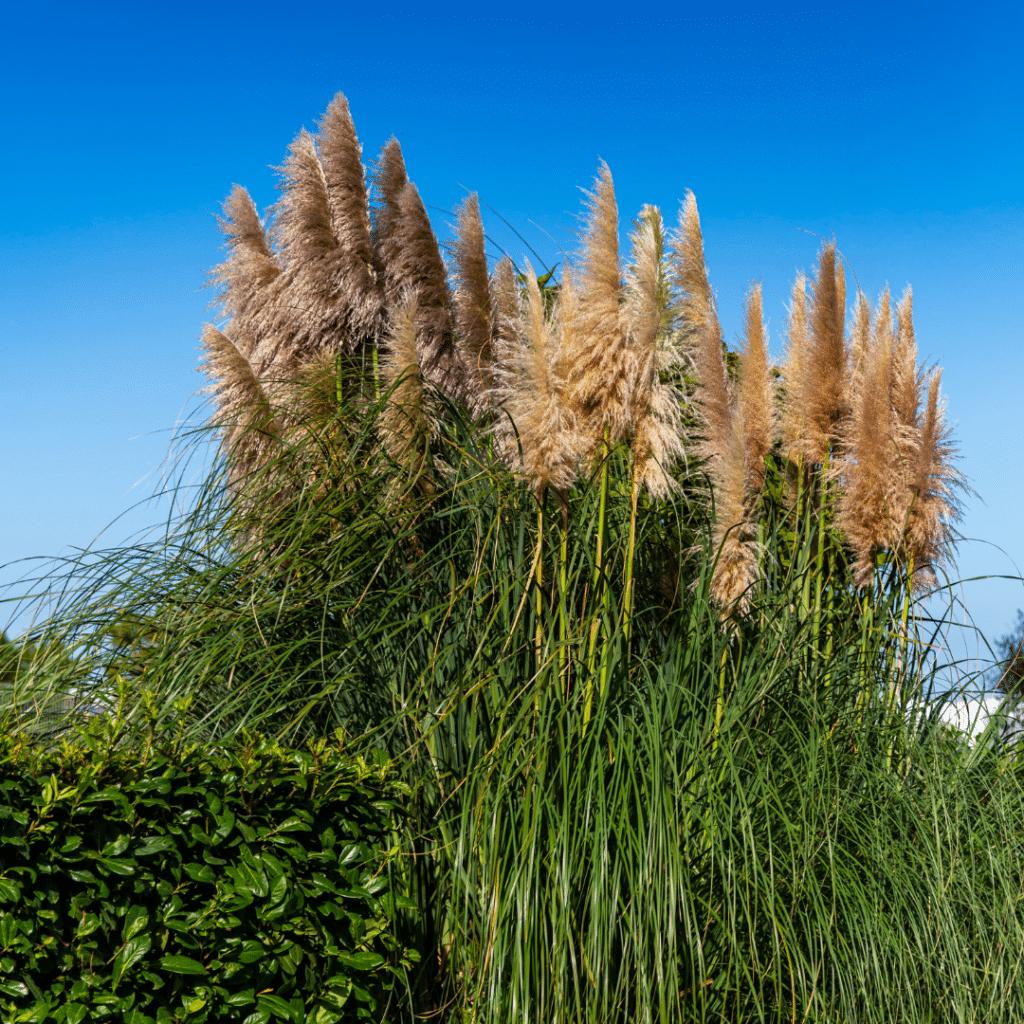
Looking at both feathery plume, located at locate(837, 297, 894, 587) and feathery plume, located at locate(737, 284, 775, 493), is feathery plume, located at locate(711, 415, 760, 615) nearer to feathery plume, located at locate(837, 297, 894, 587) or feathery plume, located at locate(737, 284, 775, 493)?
feathery plume, located at locate(737, 284, 775, 493)

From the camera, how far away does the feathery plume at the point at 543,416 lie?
11.1ft

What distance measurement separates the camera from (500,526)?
3.71m

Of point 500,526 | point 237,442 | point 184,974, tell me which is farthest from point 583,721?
point 237,442

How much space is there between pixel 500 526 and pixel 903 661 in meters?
2.02

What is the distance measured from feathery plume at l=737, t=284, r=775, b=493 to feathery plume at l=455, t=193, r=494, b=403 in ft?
4.04

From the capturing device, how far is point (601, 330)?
11.2 feet

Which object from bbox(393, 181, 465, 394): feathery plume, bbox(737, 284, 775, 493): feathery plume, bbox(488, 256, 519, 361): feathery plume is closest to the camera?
bbox(737, 284, 775, 493): feathery plume

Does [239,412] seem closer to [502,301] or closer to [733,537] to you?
[502,301]

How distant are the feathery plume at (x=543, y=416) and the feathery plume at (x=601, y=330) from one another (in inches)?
3.0

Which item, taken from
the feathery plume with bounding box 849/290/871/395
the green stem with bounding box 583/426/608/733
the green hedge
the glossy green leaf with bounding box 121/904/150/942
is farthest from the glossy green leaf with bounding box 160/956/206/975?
the feathery plume with bounding box 849/290/871/395

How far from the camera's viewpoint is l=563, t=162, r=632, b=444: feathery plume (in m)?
3.42

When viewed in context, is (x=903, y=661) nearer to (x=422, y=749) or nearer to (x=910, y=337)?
(x=910, y=337)

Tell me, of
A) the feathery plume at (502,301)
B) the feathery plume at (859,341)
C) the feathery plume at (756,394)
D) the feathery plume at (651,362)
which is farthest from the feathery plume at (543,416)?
the feathery plume at (859,341)

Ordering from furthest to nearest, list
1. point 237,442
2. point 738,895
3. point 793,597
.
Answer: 1. point 237,442
2. point 793,597
3. point 738,895
